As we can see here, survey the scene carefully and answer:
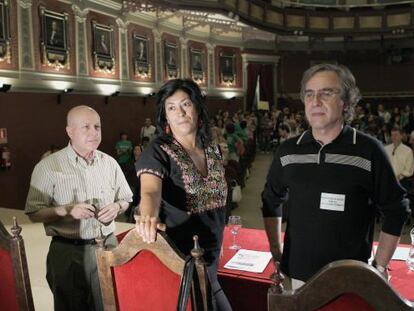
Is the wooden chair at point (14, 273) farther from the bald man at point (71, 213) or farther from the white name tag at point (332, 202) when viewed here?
the white name tag at point (332, 202)

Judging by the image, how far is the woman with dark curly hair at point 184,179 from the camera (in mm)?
1743

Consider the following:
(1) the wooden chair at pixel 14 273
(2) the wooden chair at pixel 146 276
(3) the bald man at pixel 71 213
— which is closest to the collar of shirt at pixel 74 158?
(3) the bald man at pixel 71 213

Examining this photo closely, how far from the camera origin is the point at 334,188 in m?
1.69

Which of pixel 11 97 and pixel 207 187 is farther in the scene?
pixel 11 97

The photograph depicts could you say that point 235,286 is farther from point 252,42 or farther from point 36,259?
point 252,42

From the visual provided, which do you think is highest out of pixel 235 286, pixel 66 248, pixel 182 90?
pixel 182 90

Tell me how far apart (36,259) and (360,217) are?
11.6 ft

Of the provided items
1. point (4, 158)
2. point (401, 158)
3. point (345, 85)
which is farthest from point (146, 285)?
point (4, 158)

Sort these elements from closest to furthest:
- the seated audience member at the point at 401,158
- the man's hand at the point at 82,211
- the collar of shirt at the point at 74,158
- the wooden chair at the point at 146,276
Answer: the wooden chair at the point at 146,276
the man's hand at the point at 82,211
the collar of shirt at the point at 74,158
the seated audience member at the point at 401,158

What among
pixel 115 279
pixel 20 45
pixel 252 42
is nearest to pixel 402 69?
pixel 252 42

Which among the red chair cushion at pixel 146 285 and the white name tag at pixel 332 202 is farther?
the white name tag at pixel 332 202

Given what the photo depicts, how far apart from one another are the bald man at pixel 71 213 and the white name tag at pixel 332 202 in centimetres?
120

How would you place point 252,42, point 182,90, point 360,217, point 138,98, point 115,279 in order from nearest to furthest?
point 115,279 < point 360,217 < point 182,90 < point 138,98 < point 252,42

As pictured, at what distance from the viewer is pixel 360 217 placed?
1.70m
